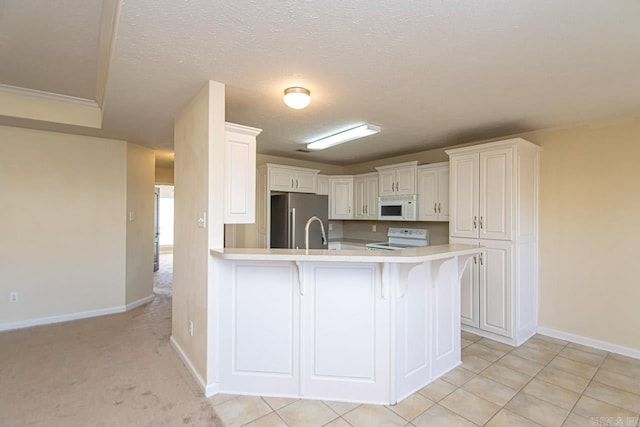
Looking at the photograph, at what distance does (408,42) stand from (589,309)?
11.7 ft

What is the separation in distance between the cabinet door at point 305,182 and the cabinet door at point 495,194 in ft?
8.33

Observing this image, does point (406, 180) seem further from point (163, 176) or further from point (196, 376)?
point (163, 176)

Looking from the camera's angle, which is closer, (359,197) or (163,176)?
(359,197)

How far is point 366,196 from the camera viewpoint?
539 centimetres

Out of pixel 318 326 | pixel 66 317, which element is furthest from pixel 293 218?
pixel 66 317

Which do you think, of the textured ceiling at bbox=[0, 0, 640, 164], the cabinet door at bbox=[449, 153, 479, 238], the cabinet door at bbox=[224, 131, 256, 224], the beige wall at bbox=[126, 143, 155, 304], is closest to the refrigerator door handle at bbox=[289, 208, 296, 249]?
the textured ceiling at bbox=[0, 0, 640, 164]

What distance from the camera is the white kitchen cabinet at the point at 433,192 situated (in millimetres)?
4145

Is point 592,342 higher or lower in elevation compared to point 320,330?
lower

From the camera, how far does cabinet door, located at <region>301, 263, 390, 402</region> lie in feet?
7.32

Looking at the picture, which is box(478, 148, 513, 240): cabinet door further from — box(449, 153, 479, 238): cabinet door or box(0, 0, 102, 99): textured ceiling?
box(0, 0, 102, 99): textured ceiling

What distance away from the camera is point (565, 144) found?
348cm

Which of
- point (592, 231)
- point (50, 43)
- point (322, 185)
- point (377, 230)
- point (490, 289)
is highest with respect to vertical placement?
point (50, 43)

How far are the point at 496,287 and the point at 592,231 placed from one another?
1178 millimetres

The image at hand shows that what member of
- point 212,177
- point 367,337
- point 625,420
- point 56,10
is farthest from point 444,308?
point 56,10
